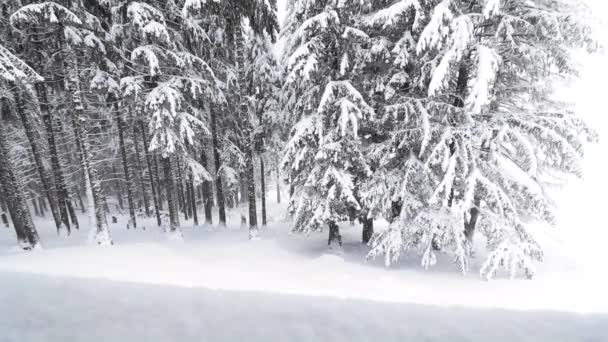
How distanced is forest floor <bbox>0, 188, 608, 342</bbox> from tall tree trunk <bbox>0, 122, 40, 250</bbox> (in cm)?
252

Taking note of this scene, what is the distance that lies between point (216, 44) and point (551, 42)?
13598mm

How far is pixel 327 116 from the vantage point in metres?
9.84

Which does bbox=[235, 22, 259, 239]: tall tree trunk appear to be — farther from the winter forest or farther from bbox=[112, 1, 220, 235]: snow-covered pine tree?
bbox=[112, 1, 220, 235]: snow-covered pine tree

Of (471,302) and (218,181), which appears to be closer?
(471,302)

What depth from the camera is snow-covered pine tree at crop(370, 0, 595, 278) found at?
723 centimetres

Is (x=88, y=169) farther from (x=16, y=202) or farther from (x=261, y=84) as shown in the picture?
(x=261, y=84)

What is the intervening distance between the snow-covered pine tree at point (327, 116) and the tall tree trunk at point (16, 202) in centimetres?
935

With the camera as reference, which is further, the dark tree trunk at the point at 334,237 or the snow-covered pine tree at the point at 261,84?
the snow-covered pine tree at the point at 261,84

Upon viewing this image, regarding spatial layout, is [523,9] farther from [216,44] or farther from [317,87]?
[216,44]

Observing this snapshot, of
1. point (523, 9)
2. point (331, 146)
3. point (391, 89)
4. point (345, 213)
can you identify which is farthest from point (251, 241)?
point (523, 9)

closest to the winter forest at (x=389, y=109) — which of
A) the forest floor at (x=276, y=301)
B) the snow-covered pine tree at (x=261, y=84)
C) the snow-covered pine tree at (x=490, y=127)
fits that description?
the snow-covered pine tree at (x=490, y=127)

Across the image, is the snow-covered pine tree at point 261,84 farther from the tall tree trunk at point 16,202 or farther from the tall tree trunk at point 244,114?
the tall tree trunk at point 16,202

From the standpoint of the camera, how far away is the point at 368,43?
9734 millimetres

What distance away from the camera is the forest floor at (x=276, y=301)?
4.13 metres
